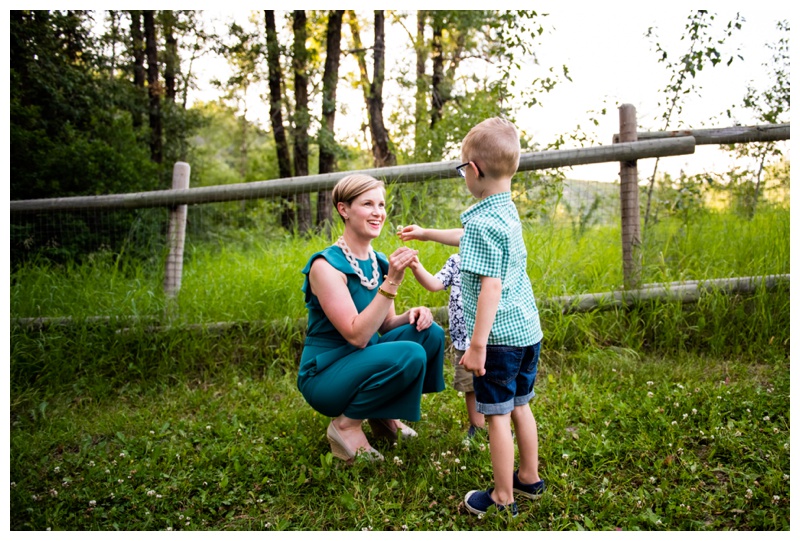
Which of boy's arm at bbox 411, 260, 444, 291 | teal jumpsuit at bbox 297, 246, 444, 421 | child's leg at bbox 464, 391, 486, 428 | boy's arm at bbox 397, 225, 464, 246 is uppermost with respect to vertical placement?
boy's arm at bbox 397, 225, 464, 246

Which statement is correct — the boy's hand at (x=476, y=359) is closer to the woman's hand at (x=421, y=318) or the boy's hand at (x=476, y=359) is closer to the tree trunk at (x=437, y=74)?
the woman's hand at (x=421, y=318)

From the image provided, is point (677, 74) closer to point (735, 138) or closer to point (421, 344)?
point (735, 138)

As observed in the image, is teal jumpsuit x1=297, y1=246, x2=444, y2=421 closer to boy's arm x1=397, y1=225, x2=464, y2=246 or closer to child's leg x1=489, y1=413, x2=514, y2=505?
boy's arm x1=397, y1=225, x2=464, y2=246

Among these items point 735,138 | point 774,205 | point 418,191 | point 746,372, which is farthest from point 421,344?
point 774,205

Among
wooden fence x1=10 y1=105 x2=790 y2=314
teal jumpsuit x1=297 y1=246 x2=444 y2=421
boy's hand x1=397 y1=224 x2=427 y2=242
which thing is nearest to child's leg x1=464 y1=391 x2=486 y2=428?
teal jumpsuit x1=297 y1=246 x2=444 y2=421

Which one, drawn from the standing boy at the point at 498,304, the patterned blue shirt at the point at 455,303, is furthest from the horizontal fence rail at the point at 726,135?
the standing boy at the point at 498,304

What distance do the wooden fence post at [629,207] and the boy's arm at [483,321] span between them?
2.71 metres

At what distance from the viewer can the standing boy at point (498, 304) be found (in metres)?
2.13

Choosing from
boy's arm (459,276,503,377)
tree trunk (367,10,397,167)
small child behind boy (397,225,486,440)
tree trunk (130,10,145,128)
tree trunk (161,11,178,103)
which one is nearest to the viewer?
boy's arm (459,276,503,377)

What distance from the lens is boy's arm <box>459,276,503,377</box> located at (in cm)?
209

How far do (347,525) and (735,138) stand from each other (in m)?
4.15

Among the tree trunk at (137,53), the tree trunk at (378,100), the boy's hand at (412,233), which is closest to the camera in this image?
the boy's hand at (412,233)

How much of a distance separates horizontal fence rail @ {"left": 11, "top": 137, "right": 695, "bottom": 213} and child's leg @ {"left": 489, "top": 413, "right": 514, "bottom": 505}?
97.0 inches

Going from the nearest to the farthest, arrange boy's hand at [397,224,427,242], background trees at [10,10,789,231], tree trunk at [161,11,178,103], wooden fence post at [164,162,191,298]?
boy's hand at [397,224,427,242], wooden fence post at [164,162,191,298], background trees at [10,10,789,231], tree trunk at [161,11,178,103]
